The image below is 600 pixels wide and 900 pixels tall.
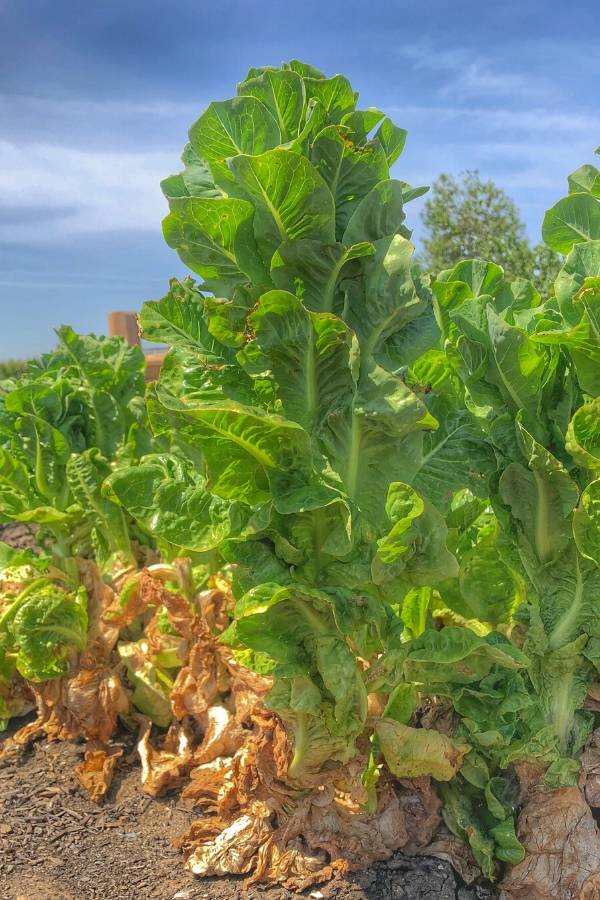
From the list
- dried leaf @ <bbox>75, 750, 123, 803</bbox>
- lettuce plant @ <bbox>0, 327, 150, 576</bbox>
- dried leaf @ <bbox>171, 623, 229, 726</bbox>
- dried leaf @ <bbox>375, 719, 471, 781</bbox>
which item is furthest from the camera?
lettuce plant @ <bbox>0, 327, 150, 576</bbox>

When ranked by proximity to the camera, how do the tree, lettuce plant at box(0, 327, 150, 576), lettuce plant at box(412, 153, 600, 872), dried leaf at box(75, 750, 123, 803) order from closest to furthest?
lettuce plant at box(412, 153, 600, 872)
dried leaf at box(75, 750, 123, 803)
lettuce plant at box(0, 327, 150, 576)
the tree

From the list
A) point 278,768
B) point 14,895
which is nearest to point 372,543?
point 278,768

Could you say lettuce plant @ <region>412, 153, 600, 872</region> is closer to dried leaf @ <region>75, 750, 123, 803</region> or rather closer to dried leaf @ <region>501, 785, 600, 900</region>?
dried leaf @ <region>501, 785, 600, 900</region>

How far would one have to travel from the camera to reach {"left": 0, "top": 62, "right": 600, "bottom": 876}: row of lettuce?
2.45m

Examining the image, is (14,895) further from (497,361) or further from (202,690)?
(497,361)

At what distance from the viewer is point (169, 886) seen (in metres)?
2.96

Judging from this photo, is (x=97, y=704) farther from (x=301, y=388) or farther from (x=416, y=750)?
(x=301, y=388)

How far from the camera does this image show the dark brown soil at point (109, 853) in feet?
9.22

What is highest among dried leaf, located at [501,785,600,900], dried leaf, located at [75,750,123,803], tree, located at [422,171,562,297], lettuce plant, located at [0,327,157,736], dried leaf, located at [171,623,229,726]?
tree, located at [422,171,562,297]

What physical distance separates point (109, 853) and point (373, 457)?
75.0 inches

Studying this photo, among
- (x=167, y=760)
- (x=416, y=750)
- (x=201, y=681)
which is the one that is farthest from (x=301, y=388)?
(x=167, y=760)

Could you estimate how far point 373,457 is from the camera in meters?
2.61

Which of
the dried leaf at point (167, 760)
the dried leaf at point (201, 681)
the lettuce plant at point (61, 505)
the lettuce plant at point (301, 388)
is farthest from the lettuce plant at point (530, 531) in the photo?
the lettuce plant at point (61, 505)

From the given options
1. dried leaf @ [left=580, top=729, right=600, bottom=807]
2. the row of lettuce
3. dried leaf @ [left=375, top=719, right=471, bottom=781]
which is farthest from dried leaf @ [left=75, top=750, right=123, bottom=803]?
dried leaf @ [left=580, top=729, right=600, bottom=807]
